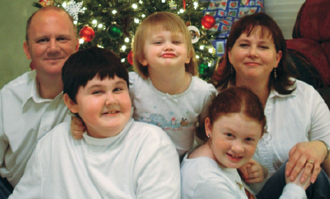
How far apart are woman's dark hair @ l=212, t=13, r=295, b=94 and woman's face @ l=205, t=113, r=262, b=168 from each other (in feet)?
1.67

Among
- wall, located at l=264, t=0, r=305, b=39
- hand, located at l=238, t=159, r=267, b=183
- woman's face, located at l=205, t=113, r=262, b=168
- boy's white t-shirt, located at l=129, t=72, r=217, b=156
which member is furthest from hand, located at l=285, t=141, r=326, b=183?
wall, located at l=264, t=0, r=305, b=39

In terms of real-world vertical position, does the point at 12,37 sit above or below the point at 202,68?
above

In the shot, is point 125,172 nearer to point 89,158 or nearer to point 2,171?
point 89,158

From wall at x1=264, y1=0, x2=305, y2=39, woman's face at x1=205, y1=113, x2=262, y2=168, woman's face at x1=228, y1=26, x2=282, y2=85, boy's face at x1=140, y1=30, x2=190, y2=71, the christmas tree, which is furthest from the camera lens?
wall at x1=264, y1=0, x2=305, y2=39

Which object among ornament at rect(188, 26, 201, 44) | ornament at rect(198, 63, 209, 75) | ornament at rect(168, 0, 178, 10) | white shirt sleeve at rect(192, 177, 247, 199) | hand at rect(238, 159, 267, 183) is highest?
ornament at rect(168, 0, 178, 10)

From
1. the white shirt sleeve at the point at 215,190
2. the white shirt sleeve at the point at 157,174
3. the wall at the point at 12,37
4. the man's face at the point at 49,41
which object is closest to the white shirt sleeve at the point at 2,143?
the man's face at the point at 49,41

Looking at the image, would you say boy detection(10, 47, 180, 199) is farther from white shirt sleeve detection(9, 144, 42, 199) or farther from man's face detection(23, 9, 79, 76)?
man's face detection(23, 9, 79, 76)

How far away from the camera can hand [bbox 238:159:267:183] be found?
1489 millimetres

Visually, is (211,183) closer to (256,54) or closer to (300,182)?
(300,182)

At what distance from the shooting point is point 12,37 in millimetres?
3672

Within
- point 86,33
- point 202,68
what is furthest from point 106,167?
point 202,68

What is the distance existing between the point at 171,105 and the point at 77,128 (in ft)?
1.67

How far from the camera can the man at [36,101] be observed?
1605 mm

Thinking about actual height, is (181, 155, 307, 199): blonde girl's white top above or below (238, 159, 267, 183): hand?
above
